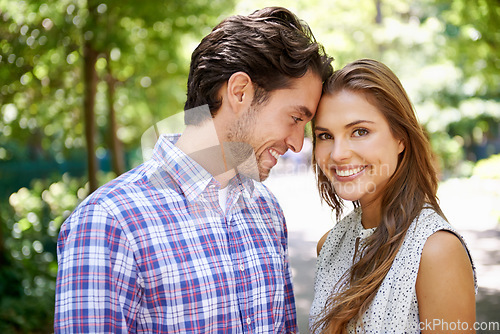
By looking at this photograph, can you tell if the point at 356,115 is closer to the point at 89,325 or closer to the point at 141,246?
the point at 141,246

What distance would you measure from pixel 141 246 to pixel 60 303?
0.33 meters

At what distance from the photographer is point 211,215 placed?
7.03 ft

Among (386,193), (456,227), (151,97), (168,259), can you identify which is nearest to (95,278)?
(168,259)

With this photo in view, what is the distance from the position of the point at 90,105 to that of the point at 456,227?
698 cm

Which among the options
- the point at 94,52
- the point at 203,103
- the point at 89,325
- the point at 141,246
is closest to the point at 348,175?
the point at 203,103

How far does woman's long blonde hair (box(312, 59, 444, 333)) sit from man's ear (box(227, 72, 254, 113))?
0.38 m

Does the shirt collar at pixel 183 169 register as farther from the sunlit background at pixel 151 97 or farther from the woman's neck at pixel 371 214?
the sunlit background at pixel 151 97

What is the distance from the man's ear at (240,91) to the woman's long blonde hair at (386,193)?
0.38 metres

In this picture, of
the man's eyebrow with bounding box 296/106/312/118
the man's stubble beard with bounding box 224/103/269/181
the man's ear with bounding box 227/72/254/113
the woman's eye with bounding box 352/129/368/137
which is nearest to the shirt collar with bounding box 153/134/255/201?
the man's stubble beard with bounding box 224/103/269/181

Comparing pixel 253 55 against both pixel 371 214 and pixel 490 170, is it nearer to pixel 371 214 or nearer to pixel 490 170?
pixel 371 214

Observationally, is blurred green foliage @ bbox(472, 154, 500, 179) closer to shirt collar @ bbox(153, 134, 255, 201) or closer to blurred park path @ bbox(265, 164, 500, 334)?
blurred park path @ bbox(265, 164, 500, 334)

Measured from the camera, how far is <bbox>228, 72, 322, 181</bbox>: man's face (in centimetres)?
238

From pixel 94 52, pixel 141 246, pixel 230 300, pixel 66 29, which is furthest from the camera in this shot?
pixel 94 52

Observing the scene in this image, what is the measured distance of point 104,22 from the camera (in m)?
7.84
